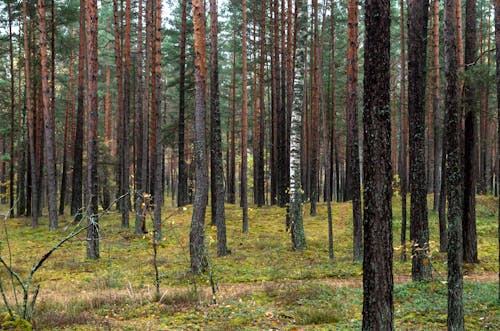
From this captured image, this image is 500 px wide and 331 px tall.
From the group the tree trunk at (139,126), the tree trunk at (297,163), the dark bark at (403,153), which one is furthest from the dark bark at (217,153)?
the dark bark at (403,153)

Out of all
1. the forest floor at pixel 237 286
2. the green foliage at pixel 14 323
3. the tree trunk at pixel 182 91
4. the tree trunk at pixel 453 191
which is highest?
the tree trunk at pixel 182 91

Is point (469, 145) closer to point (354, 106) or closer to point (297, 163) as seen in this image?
point (354, 106)

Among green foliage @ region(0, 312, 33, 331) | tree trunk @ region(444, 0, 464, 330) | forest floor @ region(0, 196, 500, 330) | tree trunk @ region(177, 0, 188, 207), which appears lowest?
forest floor @ region(0, 196, 500, 330)

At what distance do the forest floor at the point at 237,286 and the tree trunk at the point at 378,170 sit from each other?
6.12 ft

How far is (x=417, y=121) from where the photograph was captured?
9.35 m

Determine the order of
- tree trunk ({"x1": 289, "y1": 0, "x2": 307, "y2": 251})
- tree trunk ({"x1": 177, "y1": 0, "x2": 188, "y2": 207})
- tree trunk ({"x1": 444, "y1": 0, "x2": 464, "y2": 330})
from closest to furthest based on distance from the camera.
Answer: tree trunk ({"x1": 444, "y1": 0, "x2": 464, "y2": 330})
tree trunk ({"x1": 289, "y1": 0, "x2": 307, "y2": 251})
tree trunk ({"x1": 177, "y1": 0, "x2": 188, "y2": 207})

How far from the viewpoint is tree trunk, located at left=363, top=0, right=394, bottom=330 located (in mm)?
5008

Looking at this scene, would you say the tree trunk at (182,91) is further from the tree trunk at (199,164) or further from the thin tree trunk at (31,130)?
the tree trunk at (199,164)

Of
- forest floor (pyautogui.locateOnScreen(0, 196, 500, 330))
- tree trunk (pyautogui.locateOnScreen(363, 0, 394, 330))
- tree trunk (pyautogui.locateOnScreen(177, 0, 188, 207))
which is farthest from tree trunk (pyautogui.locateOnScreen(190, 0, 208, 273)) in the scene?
tree trunk (pyautogui.locateOnScreen(177, 0, 188, 207))

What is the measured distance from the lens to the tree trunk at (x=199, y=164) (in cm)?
1138

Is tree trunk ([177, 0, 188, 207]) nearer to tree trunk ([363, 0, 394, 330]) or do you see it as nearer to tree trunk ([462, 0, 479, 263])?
tree trunk ([462, 0, 479, 263])

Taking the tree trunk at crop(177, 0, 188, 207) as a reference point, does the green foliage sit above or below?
below

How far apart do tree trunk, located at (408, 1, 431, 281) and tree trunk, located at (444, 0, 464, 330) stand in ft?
8.50

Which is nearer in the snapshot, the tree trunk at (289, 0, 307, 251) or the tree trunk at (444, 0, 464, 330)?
the tree trunk at (444, 0, 464, 330)
